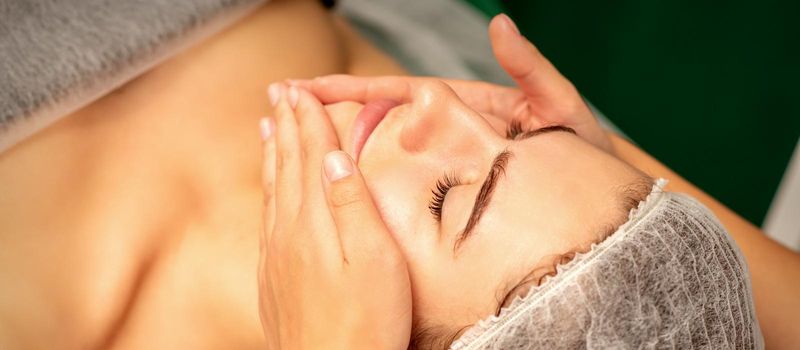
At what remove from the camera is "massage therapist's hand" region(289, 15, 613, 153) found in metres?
0.99

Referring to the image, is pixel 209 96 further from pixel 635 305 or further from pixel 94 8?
pixel 635 305

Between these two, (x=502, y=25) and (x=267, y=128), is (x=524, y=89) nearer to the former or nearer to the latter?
(x=502, y=25)

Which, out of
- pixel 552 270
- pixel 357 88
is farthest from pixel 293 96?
pixel 552 270

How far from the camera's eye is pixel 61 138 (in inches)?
41.0

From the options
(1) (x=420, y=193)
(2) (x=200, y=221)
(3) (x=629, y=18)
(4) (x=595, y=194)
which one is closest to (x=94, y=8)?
(2) (x=200, y=221)

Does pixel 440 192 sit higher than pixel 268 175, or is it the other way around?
pixel 440 192

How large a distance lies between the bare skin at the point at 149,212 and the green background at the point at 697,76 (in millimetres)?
712

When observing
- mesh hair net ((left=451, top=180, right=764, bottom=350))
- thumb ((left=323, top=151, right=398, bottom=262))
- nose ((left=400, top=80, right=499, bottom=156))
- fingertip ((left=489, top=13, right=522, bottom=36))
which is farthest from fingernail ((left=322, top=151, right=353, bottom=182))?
fingertip ((left=489, top=13, right=522, bottom=36))

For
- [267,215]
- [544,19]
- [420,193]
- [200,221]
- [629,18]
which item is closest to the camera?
[420,193]

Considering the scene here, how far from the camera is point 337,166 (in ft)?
2.52

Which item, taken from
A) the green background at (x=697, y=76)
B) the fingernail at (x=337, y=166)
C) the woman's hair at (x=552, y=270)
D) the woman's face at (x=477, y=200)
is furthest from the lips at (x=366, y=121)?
the green background at (x=697, y=76)

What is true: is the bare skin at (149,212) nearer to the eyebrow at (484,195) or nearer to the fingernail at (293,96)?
the fingernail at (293,96)

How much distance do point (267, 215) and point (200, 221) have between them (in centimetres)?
20

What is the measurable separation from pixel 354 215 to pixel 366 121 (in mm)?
210
